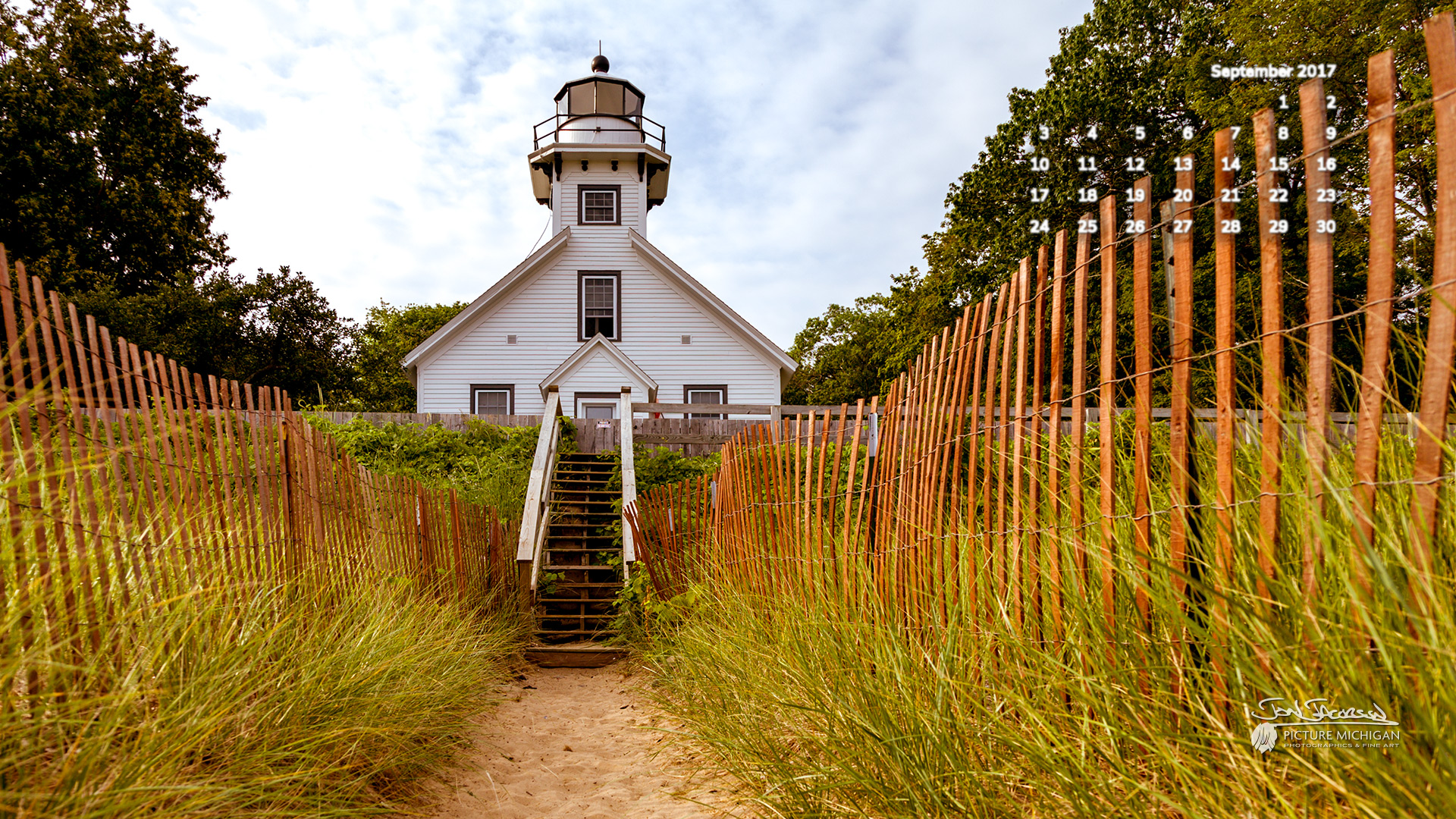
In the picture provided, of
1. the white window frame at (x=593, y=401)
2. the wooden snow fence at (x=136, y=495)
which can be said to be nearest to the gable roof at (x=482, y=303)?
the white window frame at (x=593, y=401)

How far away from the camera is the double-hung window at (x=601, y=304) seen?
20500 millimetres

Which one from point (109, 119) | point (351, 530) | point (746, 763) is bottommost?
point (746, 763)

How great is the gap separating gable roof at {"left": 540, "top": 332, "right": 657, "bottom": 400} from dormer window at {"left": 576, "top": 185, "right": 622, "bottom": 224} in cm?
376

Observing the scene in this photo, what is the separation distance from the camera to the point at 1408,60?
14445 millimetres

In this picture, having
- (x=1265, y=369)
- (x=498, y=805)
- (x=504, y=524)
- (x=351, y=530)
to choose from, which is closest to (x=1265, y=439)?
(x=1265, y=369)

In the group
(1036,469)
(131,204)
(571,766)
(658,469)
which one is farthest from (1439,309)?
(131,204)

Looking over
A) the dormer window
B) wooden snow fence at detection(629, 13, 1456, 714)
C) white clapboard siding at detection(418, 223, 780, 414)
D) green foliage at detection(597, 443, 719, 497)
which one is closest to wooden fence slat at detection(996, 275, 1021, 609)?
wooden snow fence at detection(629, 13, 1456, 714)

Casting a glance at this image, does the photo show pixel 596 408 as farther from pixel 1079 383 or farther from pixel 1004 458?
pixel 1079 383

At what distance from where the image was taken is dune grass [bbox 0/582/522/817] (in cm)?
194

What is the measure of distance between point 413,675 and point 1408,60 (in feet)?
60.5

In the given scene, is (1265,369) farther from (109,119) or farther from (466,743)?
(109,119)

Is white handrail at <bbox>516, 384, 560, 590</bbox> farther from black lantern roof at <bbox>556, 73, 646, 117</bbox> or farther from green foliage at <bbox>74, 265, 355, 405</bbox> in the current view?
black lantern roof at <bbox>556, 73, 646, 117</bbox>

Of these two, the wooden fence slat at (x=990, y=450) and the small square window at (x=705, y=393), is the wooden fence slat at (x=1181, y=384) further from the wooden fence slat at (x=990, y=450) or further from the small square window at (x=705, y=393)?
the small square window at (x=705, y=393)

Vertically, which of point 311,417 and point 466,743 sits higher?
point 311,417
